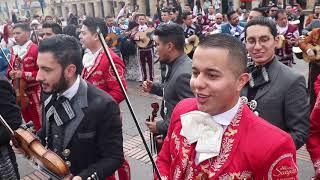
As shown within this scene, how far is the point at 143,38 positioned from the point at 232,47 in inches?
323

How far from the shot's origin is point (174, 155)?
200 cm

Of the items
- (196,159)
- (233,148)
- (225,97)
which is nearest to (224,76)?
(225,97)

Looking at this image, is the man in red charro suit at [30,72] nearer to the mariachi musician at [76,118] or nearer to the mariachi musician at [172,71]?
the mariachi musician at [172,71]

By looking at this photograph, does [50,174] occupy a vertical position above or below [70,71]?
below

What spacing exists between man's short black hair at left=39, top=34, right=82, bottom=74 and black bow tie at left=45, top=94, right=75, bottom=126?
25 cm

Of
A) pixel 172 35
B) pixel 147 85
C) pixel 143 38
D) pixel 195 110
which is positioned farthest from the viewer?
pixel 143 38

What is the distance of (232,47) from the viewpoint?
1.78 m

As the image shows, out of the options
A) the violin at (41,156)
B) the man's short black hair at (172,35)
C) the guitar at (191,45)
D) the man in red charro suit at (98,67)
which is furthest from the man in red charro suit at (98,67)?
the guitar at (191,45)

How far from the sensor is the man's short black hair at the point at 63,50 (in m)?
2.54

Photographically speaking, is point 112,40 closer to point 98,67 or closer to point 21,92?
point 21,92

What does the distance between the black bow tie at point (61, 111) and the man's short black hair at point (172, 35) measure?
4.88ft

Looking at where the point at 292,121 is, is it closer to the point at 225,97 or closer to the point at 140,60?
the point at 225,97

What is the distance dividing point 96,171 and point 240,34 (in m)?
6.63

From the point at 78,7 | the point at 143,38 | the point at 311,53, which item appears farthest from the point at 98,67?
the point at 78,7
